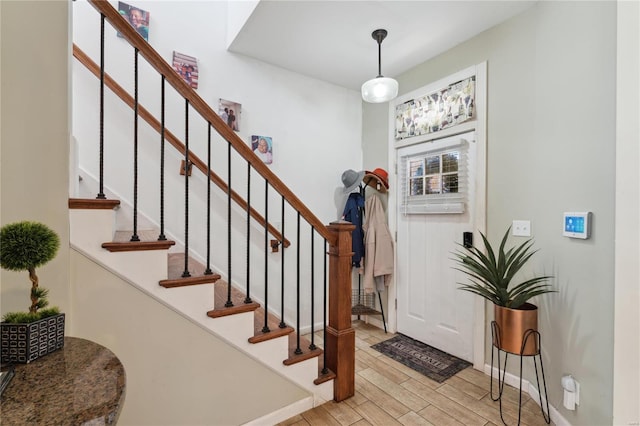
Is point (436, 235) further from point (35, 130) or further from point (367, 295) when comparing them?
point (35, 130)

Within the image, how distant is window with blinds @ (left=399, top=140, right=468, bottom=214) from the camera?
2.40 metres

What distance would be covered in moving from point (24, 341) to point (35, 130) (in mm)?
766

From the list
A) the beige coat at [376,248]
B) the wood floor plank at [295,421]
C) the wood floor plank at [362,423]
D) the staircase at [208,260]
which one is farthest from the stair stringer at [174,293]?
the beige coat at [376,248]

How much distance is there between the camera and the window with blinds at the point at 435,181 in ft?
7.88

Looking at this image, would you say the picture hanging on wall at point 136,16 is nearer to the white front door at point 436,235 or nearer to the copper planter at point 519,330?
the white front door at point 436,235

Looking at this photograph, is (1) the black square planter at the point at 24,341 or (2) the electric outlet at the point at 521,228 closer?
(1) the black square planter at the point at 24,341

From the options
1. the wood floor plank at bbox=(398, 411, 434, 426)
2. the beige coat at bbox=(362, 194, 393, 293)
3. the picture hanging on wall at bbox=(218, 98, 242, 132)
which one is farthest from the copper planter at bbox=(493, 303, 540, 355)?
the picture hanging on wall at bbox=(218, 98, 242, 132)

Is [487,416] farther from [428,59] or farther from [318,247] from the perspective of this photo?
[428,59]

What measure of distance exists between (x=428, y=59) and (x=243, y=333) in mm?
2703

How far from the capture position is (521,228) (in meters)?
1.98

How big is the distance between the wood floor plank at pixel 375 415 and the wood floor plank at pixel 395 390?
179mm

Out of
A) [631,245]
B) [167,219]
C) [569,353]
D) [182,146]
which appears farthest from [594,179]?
[167,219]

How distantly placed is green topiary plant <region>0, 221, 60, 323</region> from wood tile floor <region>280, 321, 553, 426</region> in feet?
4.57

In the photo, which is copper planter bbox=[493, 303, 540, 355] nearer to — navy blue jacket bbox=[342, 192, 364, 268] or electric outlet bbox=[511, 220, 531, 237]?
electric outlet bbox=[511, 220, 531, 237]
